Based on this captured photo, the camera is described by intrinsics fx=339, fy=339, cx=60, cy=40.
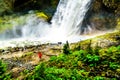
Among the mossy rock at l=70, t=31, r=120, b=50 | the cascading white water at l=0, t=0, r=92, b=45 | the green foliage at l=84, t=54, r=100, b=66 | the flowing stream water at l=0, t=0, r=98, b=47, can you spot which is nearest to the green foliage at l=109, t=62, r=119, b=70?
the green foliage at l=84, t=54, r=100, b=66

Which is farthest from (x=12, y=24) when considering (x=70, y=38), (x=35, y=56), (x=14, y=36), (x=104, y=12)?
(x=35, y=56)

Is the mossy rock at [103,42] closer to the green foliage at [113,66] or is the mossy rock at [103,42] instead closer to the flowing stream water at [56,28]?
the green foliage at [113,66]

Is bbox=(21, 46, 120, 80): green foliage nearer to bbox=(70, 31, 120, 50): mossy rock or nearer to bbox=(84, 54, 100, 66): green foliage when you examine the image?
bbox=(84, 54, 100, 66): green foliage

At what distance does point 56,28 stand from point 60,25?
682 millimetres

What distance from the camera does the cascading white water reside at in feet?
130

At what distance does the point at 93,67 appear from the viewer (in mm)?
17875

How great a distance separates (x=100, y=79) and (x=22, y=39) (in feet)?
83.0

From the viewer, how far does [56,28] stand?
4259 centimetres

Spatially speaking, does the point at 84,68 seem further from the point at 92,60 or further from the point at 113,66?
the point at 113,66

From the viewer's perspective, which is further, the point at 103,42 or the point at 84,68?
the point at 103,42

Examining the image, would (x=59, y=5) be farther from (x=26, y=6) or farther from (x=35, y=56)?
(x=35, y=56)

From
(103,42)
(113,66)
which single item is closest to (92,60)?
(113,66)

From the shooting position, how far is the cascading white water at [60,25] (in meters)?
39.7

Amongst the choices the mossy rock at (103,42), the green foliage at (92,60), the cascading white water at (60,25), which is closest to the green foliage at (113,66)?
the green foliage at (92,60)
